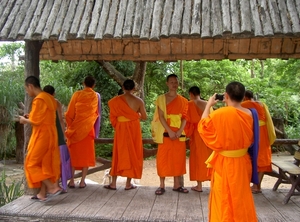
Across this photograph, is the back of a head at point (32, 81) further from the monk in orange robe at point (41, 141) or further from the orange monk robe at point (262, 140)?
the orange monk robe at point (262, 140)

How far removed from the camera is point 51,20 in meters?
4.95

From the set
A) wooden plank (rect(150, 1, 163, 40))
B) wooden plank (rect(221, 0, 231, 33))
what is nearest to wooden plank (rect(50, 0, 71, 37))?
wooden plank (rect(150, 1, 163, 40))

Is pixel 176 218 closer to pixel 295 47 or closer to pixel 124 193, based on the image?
pixel 124 193

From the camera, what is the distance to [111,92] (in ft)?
45.9

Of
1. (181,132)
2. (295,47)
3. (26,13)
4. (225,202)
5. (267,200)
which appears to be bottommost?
(267,200)

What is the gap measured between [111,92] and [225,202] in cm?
1029

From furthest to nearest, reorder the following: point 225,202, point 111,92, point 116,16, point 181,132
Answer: point 111,92
point 181,132
point 116,16
point 225,202

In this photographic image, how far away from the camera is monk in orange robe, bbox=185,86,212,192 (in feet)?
19.9

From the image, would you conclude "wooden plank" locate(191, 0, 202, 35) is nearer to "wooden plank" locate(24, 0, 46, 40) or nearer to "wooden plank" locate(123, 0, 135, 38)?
"wooden plank" locate(123, 0, 135, 38)

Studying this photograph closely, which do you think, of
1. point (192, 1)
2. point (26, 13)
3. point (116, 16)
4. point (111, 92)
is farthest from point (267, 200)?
point (111, 92)

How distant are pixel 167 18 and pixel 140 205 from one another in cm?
257

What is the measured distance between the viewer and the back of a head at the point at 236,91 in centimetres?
405

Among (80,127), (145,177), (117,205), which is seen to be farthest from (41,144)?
(145,177)

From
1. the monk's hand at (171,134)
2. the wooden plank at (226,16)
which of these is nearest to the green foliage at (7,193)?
the monk's hand at (171,134)
